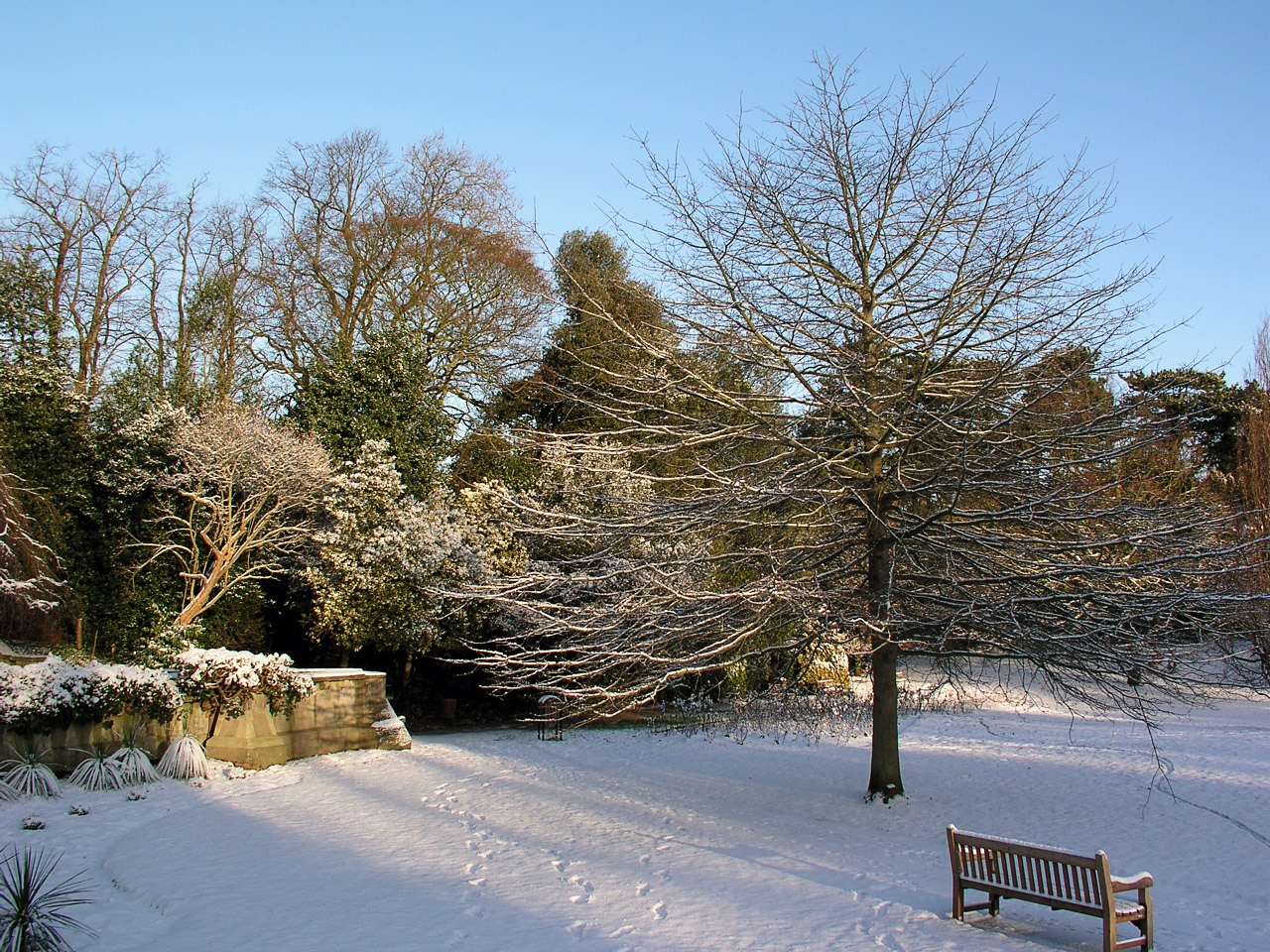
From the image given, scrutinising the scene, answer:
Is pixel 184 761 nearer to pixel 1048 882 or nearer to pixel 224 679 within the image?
pixel 224 679

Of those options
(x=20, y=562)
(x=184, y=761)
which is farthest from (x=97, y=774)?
(x=20, y=562)

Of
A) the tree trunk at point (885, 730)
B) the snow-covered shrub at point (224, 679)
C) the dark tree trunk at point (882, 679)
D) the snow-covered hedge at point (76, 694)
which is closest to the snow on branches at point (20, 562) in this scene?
the snow-covered hedge at point (76, 694)

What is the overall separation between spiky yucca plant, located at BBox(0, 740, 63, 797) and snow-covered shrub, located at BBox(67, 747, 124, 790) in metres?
0.35

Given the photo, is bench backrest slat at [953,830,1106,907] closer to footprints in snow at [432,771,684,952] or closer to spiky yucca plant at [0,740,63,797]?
footprints in snow at [432,771,684,952]

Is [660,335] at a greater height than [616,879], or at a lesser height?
greater

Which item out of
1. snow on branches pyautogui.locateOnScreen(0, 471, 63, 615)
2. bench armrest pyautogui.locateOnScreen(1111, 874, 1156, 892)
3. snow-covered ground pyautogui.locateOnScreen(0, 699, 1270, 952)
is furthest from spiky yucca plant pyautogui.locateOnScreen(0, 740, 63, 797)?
bench armrest pyautogui.locateOnScreen(1111, 874, 1156, 892)

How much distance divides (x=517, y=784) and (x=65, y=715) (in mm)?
5207

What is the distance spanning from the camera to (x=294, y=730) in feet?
39.0

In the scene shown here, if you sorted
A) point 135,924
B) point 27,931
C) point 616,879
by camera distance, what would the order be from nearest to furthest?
1. point 27,931
2. point 135,924
3. point 616,879

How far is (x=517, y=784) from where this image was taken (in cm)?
1073

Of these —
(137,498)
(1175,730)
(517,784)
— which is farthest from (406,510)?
(1175,730)

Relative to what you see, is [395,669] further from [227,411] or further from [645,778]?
Result: [645,778]

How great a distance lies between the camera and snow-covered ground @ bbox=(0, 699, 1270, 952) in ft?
17.6

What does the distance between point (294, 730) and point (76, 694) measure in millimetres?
3235
